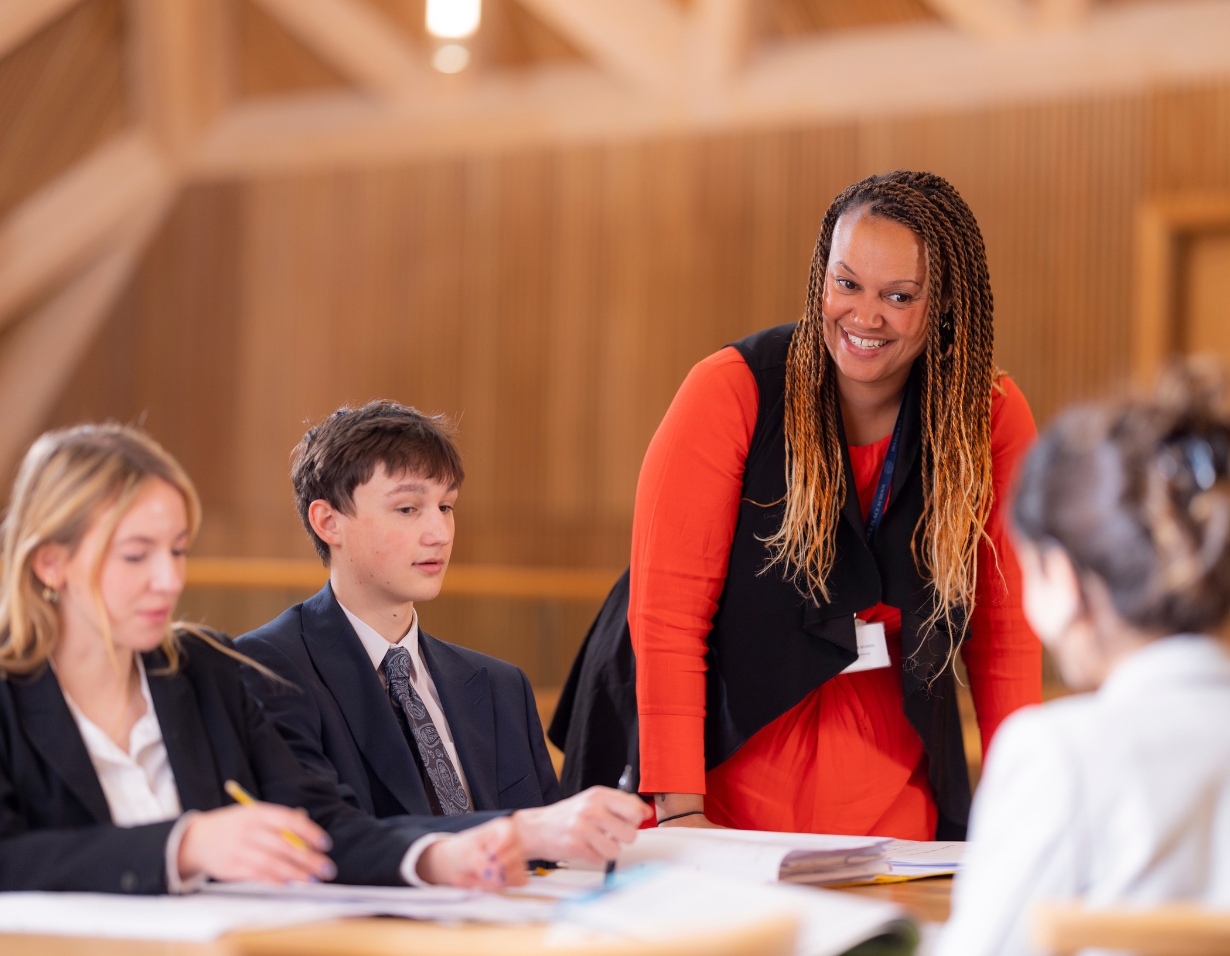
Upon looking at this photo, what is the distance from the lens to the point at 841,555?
2.14 m

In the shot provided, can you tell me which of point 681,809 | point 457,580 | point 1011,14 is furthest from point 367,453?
point 1011,14

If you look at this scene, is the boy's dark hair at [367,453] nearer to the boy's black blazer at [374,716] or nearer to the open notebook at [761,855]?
the boy's black blazer at [374,716]

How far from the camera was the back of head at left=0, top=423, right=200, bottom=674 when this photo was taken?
141 cm

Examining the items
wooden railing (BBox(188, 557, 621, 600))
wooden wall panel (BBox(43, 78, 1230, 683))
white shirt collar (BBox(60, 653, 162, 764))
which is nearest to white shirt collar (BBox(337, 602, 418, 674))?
white shirt collar (BBox(60, 653, 162, 764))

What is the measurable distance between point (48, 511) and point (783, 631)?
113 cm

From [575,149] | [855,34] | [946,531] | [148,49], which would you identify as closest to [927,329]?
[946,531]

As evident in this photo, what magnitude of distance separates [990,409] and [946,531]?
0.78 ft

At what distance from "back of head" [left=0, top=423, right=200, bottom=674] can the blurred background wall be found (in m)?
4.73

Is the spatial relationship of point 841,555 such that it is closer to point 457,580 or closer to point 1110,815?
point 1110,815

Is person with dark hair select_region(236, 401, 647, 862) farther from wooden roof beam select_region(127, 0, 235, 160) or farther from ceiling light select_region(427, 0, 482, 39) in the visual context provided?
wooden roof beam select_region(127, 0, 235, 160)

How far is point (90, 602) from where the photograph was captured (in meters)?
1.42

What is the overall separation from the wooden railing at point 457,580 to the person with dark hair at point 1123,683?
4.74 m

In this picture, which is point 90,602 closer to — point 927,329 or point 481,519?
point 927,329

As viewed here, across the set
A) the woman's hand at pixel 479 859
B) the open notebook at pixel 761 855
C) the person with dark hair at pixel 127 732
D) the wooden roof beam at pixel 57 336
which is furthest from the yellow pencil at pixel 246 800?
the wooden roof beam at pixel 57 336
